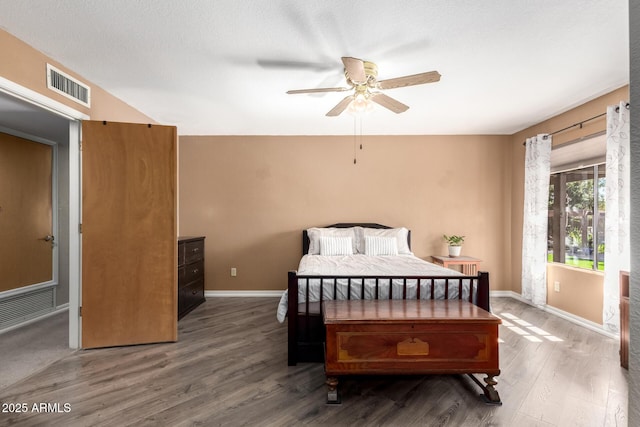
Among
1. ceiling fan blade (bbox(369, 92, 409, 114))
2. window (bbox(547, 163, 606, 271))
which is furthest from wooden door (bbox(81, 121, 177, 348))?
window (bbox(547, 163, 606, 271))

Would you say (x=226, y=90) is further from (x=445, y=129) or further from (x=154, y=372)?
(x=445, y=129)

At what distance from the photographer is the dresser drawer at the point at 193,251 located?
3.72 m

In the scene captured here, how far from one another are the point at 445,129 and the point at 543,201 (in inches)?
61.6

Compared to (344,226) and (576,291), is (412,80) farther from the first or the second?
(576,291)

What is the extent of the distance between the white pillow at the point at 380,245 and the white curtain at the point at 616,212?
82.4 inches

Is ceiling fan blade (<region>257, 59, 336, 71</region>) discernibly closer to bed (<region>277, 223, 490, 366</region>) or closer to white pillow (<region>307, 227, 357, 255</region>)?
bed (<region>277, 223, 490, 366</region>)

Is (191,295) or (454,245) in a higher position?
(454,245)

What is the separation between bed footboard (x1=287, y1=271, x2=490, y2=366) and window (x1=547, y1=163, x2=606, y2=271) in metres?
2.00

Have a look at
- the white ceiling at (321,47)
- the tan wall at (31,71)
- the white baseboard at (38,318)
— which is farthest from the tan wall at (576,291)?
the white baseboard at (38,318)

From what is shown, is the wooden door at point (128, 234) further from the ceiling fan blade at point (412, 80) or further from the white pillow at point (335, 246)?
the ceiling fan blade at point (412, 80)

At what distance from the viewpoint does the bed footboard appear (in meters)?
2.43

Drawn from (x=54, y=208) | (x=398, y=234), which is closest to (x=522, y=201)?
(x=398, y=234)

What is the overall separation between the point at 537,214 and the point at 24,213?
634 cm

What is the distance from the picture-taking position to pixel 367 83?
2.52 meters
